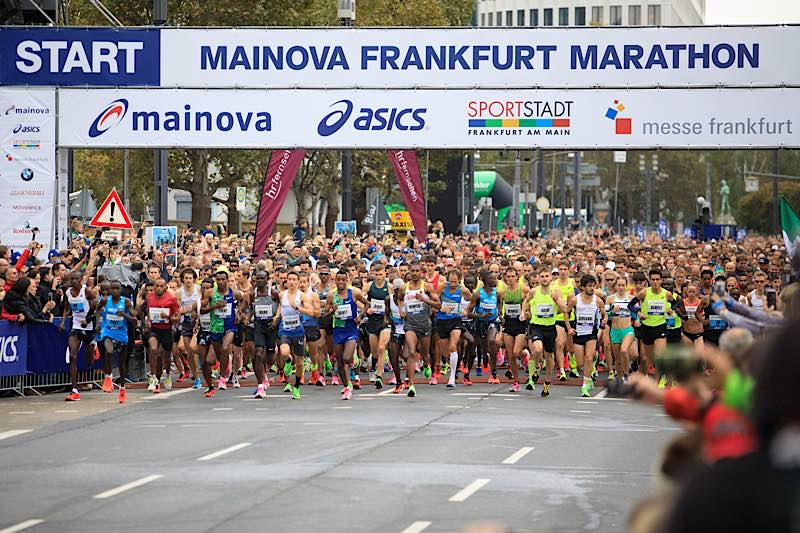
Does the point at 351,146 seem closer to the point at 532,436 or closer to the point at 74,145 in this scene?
the point at 74,145

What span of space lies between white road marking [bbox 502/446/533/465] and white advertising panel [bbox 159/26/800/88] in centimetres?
1435

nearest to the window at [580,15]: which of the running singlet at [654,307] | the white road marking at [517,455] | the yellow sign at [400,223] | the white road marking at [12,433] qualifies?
the yellow sign at [400,223]

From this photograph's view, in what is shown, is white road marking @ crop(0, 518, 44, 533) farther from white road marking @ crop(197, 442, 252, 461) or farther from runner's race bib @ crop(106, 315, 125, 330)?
runner's race bib @ crop(106, 315, 125, 330)

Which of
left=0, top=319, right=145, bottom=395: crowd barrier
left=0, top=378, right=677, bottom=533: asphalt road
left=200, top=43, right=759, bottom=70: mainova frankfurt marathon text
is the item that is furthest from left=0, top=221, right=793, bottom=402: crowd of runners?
left=200, top=43, right=759, bottom=70: mainova frankfurt marathon text

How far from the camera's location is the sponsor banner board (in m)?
29.4

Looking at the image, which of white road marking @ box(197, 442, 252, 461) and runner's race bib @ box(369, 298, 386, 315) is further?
runner's race bib @ box(369, 298, 386, 315)

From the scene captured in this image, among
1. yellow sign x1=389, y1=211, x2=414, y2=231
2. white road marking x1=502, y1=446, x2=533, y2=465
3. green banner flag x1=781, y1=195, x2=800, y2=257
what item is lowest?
white road marking x1=502, y1=446, x2=533, y2=465

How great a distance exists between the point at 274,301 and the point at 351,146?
7440mm

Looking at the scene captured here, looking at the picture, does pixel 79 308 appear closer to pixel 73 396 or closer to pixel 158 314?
pixel 158 314

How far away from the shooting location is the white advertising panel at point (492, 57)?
2936 centimetres

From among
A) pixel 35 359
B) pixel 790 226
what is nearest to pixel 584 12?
pixel 35 359

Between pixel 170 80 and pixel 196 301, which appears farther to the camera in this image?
pixel 170 80

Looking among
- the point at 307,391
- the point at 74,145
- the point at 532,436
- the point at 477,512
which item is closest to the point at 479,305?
the point at 307,391

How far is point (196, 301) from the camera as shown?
73.4 ft
